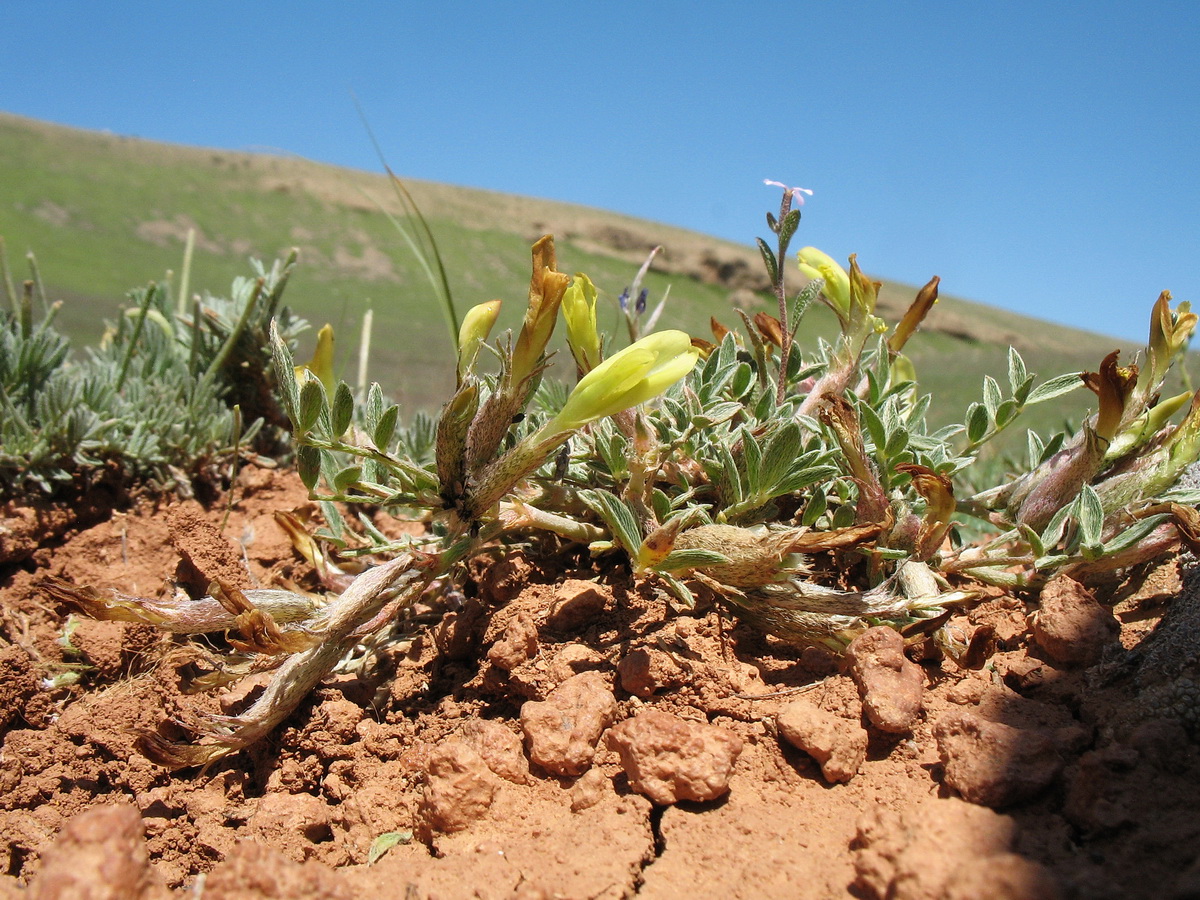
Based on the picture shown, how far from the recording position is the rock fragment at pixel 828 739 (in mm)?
1243

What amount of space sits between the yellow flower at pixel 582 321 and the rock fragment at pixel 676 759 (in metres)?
0.70

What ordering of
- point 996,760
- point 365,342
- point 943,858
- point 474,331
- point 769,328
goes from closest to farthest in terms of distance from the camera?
point 943,858 → point 996,760 → point 474,331 → point 769,328 → point 365,342

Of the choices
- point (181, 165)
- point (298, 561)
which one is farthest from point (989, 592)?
point (181, 165)

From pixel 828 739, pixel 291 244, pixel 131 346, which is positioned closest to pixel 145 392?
pixel 131 346

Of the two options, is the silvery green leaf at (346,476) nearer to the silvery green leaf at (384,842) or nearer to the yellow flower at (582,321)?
the yellow flower at (582,321)

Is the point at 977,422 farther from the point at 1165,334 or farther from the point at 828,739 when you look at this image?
the point at 828,739

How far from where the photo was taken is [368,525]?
1.86m

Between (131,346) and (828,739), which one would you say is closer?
(828,739)

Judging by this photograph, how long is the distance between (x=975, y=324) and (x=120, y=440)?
42607 millimetres

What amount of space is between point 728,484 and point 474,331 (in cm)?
58

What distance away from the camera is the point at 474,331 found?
1467mm

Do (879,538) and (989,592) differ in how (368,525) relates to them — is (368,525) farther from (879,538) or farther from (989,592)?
(989,592)

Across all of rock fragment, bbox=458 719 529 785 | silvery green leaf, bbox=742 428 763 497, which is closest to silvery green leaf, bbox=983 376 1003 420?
silvery green leaf, bbox=742 428 763 497

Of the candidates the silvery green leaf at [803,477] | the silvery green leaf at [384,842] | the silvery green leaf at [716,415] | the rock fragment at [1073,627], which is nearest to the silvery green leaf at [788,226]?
the silvery green leaf at [716,415]
